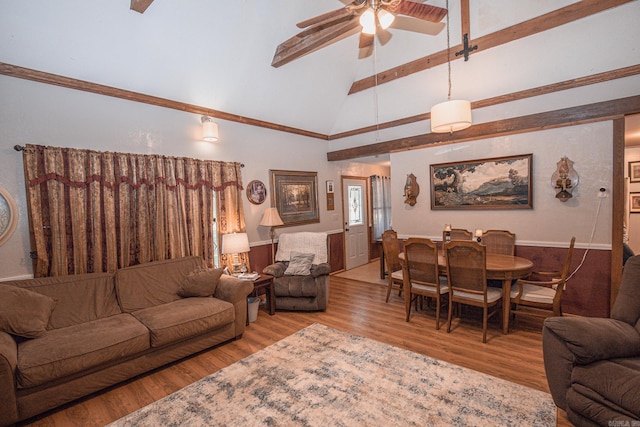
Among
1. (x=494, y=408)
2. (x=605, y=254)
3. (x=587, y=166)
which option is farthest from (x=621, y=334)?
(x=587, y=166)

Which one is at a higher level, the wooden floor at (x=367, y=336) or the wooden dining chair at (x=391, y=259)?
the wooden dining chair at (x=391, y=259)

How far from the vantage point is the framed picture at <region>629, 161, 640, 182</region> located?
5.27 meters

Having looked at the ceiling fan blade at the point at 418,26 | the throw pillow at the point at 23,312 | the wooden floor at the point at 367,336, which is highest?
the ceiling fan blade at the point at 418,26

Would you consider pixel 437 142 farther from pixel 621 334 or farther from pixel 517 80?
pixel 621 334

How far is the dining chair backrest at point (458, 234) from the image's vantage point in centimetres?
416

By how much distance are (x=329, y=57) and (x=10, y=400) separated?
15.7ft

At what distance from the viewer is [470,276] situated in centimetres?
300

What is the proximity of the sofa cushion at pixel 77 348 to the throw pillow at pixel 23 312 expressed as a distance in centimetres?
9

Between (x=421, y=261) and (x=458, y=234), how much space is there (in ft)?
4.32

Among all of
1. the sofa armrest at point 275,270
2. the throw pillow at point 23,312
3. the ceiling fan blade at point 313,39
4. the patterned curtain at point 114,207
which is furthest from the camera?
the sofa armrest at point 275,270

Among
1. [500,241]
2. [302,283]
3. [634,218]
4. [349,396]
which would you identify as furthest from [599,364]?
[634,218]

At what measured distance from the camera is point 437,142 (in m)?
4.37

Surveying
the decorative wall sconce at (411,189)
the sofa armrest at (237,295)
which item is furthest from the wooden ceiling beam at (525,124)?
the sofa armrest at (237,295)

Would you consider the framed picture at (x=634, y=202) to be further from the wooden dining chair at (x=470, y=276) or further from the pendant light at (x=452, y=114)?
→ the pendant light at (x=452, y=114)
